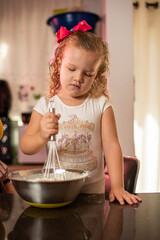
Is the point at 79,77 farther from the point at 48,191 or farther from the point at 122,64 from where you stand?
the point at 122,64

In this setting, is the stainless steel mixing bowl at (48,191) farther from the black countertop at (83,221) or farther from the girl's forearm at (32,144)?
the girl's forearm at (32,144)

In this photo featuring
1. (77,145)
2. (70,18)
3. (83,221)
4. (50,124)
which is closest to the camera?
(83,221)

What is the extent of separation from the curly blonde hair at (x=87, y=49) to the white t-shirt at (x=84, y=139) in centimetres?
8

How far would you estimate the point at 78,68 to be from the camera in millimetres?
959

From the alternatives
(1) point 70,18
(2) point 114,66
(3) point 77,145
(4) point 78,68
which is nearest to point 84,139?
(3) point 77,145

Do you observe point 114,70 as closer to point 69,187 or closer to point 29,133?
point 29,133

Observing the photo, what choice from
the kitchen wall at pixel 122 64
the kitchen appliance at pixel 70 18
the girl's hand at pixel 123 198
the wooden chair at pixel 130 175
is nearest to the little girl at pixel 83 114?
the girl's hand at pixel 123 198

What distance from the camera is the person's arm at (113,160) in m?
0.73

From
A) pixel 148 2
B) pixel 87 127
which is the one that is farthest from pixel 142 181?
pixel 87 127

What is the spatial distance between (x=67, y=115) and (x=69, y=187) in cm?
51

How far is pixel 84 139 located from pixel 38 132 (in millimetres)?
205

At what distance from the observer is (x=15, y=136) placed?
3.19 meters

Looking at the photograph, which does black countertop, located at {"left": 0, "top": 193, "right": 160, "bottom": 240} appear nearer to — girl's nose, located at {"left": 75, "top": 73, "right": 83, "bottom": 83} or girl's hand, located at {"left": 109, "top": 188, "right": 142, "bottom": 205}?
girl's hand, located at {"left": 109, "top": 188, "right": 142, "bottom": 205}

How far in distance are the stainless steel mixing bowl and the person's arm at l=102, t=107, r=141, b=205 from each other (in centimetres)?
14
